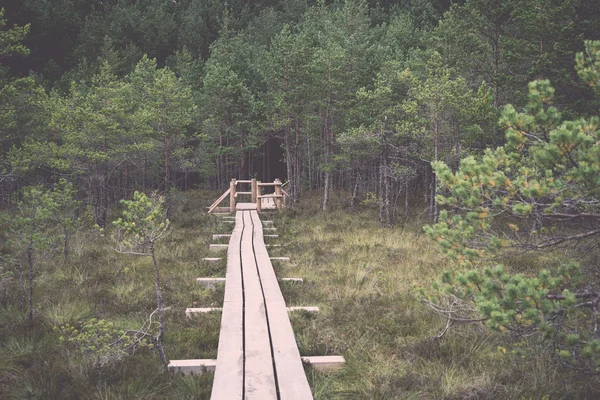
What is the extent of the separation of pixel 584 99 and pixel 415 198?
14840mm

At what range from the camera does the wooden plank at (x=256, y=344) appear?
14.9ft

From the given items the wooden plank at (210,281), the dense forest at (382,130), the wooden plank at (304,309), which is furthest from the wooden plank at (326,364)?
the wooden plank at (210,281)

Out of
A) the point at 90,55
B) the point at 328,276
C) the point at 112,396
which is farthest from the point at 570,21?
the point at 90,55

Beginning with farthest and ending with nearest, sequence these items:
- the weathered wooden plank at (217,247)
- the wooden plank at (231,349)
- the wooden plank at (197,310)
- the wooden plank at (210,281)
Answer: the weathered wooden plank at (217,247), the wooden plank at (210,281), the wooden plank at (197,310), the wooden plank at (231,349)

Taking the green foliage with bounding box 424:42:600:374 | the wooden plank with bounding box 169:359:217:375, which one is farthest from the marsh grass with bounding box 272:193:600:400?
the wooden plank with bounding box 169:359:217:375

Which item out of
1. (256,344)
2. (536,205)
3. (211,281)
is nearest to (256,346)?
(256,344)

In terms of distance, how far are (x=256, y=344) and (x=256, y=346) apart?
0.19 feet

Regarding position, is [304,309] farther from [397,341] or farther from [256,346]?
[256,346]

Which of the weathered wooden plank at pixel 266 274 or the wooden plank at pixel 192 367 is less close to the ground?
the weathered wooden plank at pixel 266 274

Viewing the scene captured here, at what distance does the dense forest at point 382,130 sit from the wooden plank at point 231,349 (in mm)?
911

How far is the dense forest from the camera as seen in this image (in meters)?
3.58

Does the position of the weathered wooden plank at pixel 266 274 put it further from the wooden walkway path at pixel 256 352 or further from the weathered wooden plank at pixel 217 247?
the weathered wooden plank at pixel 217 247

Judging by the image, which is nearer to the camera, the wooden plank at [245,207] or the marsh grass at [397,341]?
the marsh grass at [397,341]

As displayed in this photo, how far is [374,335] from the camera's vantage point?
6.52 metres
